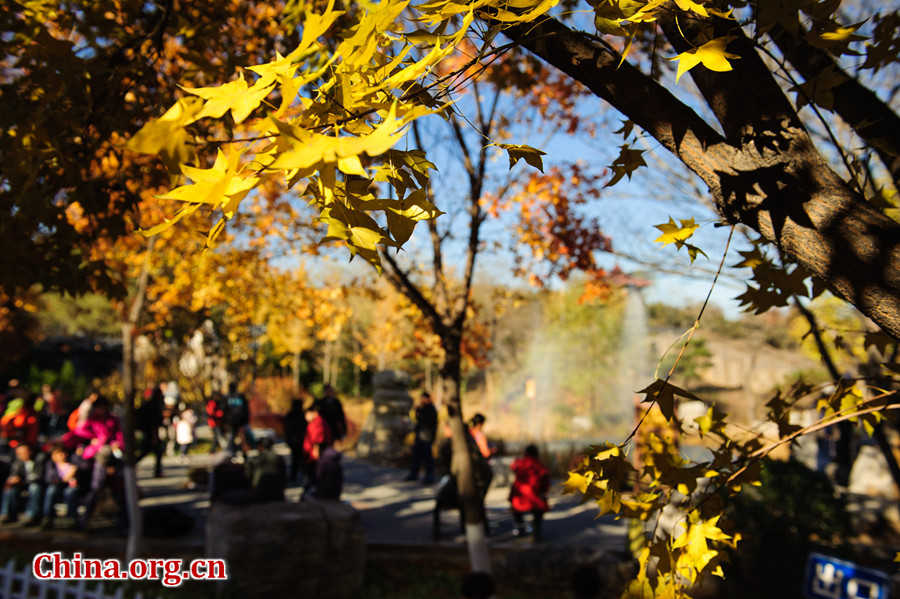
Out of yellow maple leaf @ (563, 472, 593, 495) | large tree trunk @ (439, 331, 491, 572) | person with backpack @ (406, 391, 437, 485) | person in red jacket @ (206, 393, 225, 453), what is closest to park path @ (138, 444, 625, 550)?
person with backpack @ (406, 391, 437, 485)

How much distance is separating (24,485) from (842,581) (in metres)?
9.07

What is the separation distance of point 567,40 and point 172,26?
9.78 ft

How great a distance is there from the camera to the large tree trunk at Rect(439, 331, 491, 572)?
205 inches

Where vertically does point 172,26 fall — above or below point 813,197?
above

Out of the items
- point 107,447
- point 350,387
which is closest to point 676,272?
point 107,447

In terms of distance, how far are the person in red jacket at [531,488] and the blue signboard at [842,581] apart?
13.8 ft

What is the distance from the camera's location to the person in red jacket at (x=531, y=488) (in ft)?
25.0

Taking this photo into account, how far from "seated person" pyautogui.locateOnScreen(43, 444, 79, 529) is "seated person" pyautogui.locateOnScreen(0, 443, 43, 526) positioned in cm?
17

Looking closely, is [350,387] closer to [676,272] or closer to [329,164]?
[676,272]

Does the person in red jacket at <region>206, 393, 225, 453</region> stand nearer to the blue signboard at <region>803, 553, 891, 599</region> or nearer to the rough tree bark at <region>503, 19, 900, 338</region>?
the blue signboard at <region>803, 553, 891, 599</region>

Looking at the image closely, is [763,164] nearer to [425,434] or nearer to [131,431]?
[131,431]

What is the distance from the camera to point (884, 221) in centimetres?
134

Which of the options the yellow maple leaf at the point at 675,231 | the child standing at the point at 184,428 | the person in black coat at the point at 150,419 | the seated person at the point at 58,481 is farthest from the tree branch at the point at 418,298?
the child standing at the point at 184,428

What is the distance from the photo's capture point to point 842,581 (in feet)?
10.8
